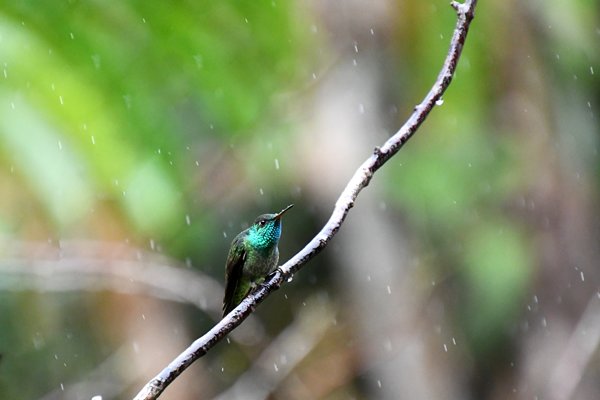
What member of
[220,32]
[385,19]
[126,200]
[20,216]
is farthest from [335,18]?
[220,32]

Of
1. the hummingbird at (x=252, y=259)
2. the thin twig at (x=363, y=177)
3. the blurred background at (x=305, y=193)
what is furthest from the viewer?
the hummingbird at (x=252, y=259)

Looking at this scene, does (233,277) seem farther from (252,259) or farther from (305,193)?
(305,193)

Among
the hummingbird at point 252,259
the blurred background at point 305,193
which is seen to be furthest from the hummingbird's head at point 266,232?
the blurred background at point 305,193

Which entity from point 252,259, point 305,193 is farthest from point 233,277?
point 305,193

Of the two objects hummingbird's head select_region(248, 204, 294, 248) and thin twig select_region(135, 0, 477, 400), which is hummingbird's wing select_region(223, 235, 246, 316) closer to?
hummingbird's head select_region(248, 204, 294, 248)

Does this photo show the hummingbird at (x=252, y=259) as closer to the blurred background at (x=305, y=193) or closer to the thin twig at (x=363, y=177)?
the blurred background at (x=305, y=193)

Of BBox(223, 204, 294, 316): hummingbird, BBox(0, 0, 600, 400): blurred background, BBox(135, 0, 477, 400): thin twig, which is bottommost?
BBox(135, 0, 477, 400): thin twig

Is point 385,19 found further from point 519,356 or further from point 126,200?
point 519,356

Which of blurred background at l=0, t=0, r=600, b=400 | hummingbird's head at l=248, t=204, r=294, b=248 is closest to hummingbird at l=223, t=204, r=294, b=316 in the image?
hummingbird's head at l=248, t=204, r=294, b=248
